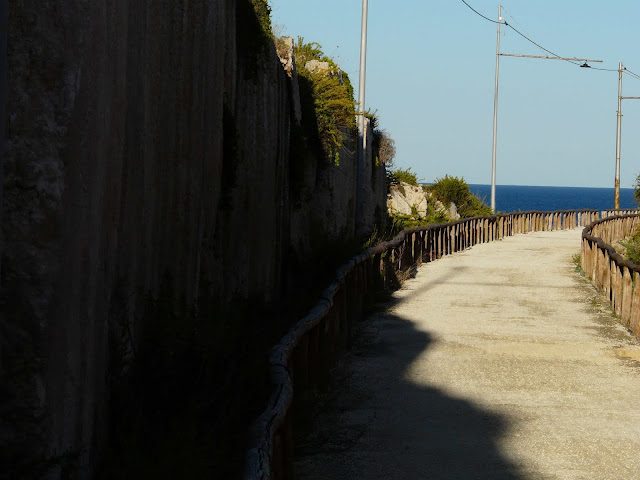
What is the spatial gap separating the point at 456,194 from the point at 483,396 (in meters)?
33.8

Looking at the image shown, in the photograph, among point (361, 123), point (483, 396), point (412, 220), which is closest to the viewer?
point (483, 396)

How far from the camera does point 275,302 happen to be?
1174 cm

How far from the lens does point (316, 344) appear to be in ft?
29.2

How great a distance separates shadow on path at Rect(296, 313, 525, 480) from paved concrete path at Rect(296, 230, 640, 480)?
0.05ft

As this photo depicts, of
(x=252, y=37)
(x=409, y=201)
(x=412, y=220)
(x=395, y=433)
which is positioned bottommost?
(x=395, y=433)

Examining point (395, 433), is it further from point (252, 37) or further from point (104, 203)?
point (252, 37)

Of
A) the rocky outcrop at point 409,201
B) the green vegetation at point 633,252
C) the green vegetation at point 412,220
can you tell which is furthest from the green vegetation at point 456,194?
the green vegetation at point 633,252

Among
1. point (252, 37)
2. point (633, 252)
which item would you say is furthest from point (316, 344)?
point (633, 252)

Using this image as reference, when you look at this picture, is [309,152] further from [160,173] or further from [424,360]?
[160,173]

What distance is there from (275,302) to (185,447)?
674 centimetres

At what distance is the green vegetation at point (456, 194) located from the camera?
42281 millimetres

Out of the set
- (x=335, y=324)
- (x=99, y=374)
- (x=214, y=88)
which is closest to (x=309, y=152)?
(x=335, y=324)

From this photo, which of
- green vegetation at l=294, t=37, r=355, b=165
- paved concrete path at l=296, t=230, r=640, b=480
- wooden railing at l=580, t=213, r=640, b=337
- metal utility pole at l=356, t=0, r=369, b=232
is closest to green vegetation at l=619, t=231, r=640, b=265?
wooden railing at l=580, t=213, r=640, b=337

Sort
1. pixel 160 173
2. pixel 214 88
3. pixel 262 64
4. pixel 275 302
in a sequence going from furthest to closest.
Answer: pixel 275 302, pixel 262 64, pixel 214 88, pixel 160 173
